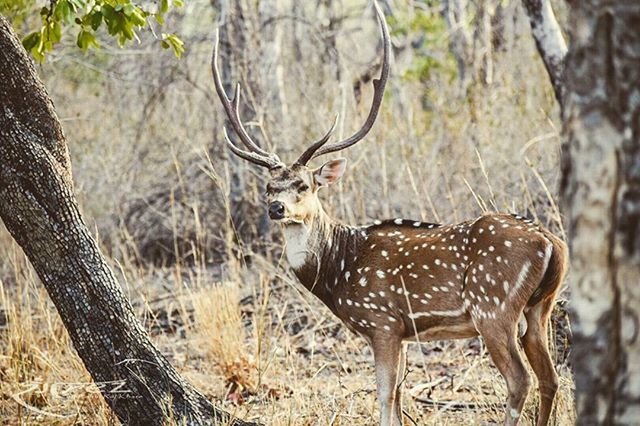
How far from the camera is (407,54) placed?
14438mm

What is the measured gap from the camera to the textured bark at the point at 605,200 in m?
2.50

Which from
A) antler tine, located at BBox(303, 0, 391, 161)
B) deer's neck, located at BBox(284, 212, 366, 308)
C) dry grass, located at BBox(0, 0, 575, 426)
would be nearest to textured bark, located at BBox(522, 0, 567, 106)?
dry grass, located at BBox(0, 0, 575, 426)

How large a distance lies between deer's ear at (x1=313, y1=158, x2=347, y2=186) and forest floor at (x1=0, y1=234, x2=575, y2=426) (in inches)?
32.5

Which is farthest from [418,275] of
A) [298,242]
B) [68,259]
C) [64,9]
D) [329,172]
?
[64,9]

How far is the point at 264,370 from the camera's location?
520 centimetres

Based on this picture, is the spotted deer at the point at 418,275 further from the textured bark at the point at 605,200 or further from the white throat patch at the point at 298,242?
the textured bark at the point at 605,200

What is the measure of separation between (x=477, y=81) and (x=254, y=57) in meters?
2.68

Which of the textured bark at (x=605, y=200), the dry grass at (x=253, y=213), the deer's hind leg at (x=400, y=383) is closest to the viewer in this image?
the textured bark at (x=605, y=200)

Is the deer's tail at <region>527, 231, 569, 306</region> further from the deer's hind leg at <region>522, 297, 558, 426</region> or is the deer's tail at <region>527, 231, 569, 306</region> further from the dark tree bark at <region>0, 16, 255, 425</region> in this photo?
the dark tree bark at <region>0, 16, 255, 425</region>

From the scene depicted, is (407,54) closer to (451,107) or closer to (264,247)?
(451,107)

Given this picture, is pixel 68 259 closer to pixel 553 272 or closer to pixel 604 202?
pixel 553 272

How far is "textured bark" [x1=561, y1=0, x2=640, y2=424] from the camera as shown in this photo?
8.20ft

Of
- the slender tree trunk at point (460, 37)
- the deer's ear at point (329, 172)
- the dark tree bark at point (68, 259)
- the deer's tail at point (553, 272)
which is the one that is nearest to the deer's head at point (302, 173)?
the deer's ear at point (329, 172)

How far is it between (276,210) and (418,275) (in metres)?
0.84
